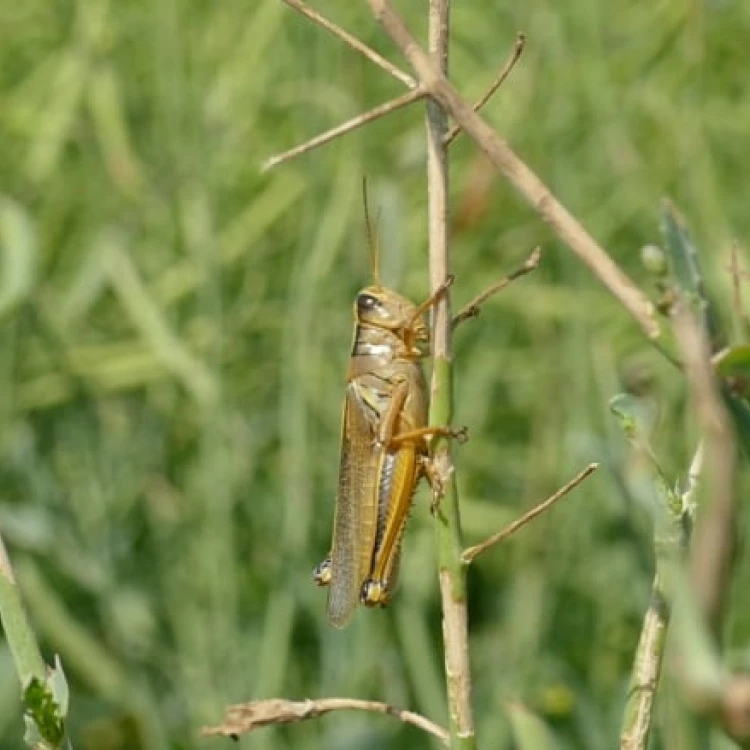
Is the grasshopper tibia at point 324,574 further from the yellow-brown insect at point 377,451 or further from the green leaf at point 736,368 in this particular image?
the green leaf at point 736,368

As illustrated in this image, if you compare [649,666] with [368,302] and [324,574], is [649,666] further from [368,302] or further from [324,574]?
[368,302]

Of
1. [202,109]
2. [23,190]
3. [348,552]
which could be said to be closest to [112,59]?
[23,190]

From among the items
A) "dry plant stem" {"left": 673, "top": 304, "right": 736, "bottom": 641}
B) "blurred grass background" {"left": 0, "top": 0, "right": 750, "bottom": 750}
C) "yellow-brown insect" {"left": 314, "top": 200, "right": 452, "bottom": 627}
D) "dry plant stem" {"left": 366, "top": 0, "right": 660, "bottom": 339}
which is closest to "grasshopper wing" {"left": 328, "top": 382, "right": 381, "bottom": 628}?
"yellow-brown insect" {"left": 314, "top": 200, "right": 452, "bottom": 627}

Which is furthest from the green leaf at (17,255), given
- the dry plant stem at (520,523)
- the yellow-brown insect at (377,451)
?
the dry plant stem at (520,523)

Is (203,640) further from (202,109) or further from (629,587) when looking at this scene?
(202,109)

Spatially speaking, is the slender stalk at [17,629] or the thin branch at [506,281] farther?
the thin branch at [506,281]

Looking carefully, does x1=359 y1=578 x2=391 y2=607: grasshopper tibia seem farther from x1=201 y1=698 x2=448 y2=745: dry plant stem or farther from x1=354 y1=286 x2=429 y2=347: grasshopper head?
x1=201 y1=698 x2=448 y2=745: dry plant stem

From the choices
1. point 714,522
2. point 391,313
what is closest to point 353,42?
point 714,522
